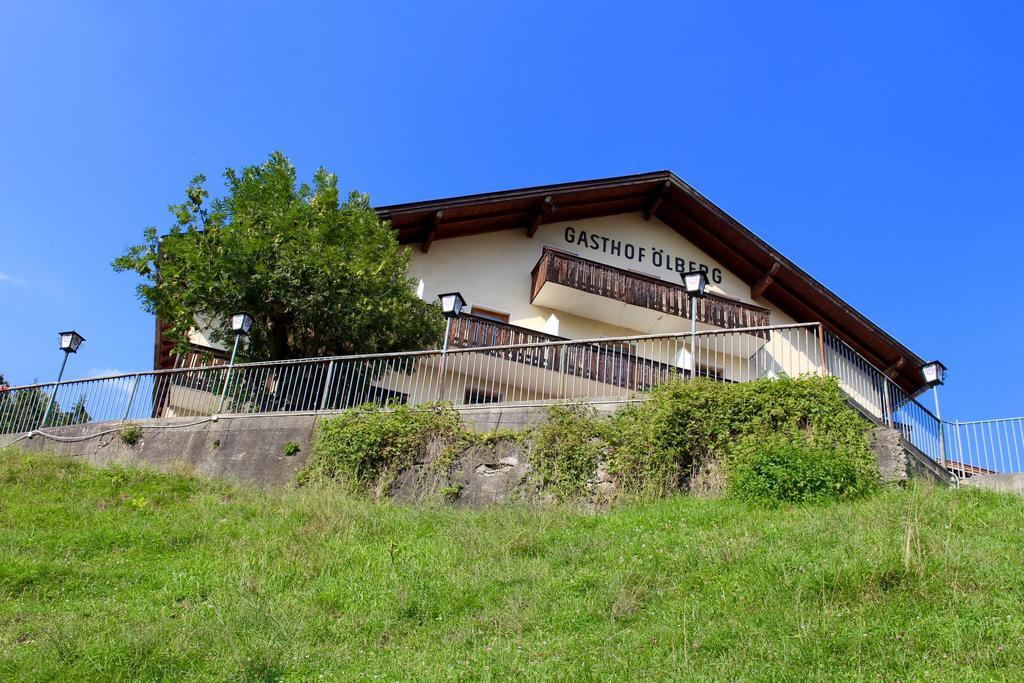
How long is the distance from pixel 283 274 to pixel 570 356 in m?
5.56

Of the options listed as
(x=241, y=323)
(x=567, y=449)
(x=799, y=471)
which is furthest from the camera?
(x=241, y=323)

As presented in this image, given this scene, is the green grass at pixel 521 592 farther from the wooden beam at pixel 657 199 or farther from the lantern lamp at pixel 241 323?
the wooden beam at pixel 657 199

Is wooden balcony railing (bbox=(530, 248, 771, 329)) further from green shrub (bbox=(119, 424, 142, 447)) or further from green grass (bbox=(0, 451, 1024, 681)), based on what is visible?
green grass (bbox=(0, 451, 1024, 681))

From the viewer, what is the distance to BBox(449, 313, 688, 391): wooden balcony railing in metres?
16.2

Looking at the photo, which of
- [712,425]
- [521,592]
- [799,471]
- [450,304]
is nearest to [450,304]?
[450,304]

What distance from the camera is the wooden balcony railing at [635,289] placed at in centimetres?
2248

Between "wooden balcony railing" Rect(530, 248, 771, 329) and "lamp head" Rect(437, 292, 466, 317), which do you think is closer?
"lamp head" Rect(437, 292, 466, 317)

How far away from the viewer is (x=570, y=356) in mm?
17547

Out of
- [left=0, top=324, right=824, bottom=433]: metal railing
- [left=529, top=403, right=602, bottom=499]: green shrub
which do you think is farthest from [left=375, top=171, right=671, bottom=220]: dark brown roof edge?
[left=529, top=403, right=602, bottom=499]: green shrub

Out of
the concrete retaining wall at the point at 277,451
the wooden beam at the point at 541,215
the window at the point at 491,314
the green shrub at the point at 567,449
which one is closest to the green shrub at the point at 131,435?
the concrete retaining wall at the point at 277,451

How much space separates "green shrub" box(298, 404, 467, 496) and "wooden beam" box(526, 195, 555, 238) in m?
9.95

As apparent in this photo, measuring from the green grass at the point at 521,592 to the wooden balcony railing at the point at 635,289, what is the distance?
11.0 m

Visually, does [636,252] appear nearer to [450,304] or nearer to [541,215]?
[541,215]

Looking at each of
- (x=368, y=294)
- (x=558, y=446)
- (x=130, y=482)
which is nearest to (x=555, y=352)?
(x=368, y=294)
